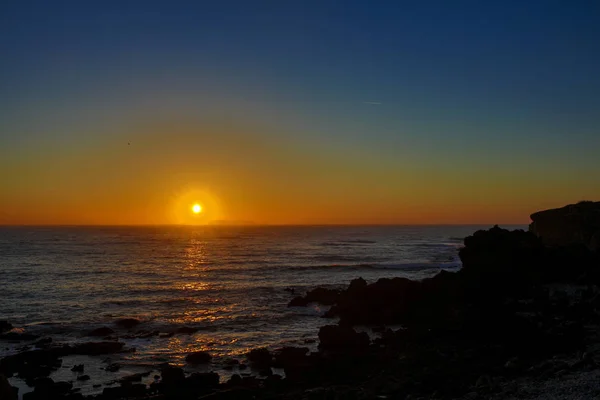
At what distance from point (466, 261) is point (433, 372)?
27.2 meters

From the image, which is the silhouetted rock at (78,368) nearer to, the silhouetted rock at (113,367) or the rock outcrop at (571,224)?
the silhouetted rock at (113,367)

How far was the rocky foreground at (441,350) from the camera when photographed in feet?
56.6

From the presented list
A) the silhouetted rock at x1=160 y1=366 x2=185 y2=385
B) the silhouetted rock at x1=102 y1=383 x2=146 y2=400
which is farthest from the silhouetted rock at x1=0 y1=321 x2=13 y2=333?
the silhouetted rock at x1=160 y1=366 x2=185 y2=385

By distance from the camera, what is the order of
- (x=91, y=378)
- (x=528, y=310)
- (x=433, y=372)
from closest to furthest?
(x=433, y=372), (x=91, y=378), (x=528, y=310)

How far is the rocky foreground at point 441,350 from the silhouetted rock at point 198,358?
9cm

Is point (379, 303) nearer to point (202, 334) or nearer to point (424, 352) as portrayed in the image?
point (202, 334)

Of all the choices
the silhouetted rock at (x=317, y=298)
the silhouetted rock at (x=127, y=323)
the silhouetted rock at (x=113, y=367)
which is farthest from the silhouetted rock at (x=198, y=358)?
the silhouetted rock at (x=317, y=298)

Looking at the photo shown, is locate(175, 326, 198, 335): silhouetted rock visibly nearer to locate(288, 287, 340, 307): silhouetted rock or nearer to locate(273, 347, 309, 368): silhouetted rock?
locate(273, 347, 309, 368): silhouetted rock

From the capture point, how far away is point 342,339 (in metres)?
28.3

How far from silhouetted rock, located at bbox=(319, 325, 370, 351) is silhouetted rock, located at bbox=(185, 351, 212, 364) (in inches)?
255

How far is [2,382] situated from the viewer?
52.6 ft

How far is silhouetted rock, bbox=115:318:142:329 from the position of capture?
124 ft

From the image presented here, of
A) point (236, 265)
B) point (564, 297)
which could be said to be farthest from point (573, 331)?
point (236, 265)

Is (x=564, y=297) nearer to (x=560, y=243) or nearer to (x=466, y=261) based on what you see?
(x=466, y=261)
